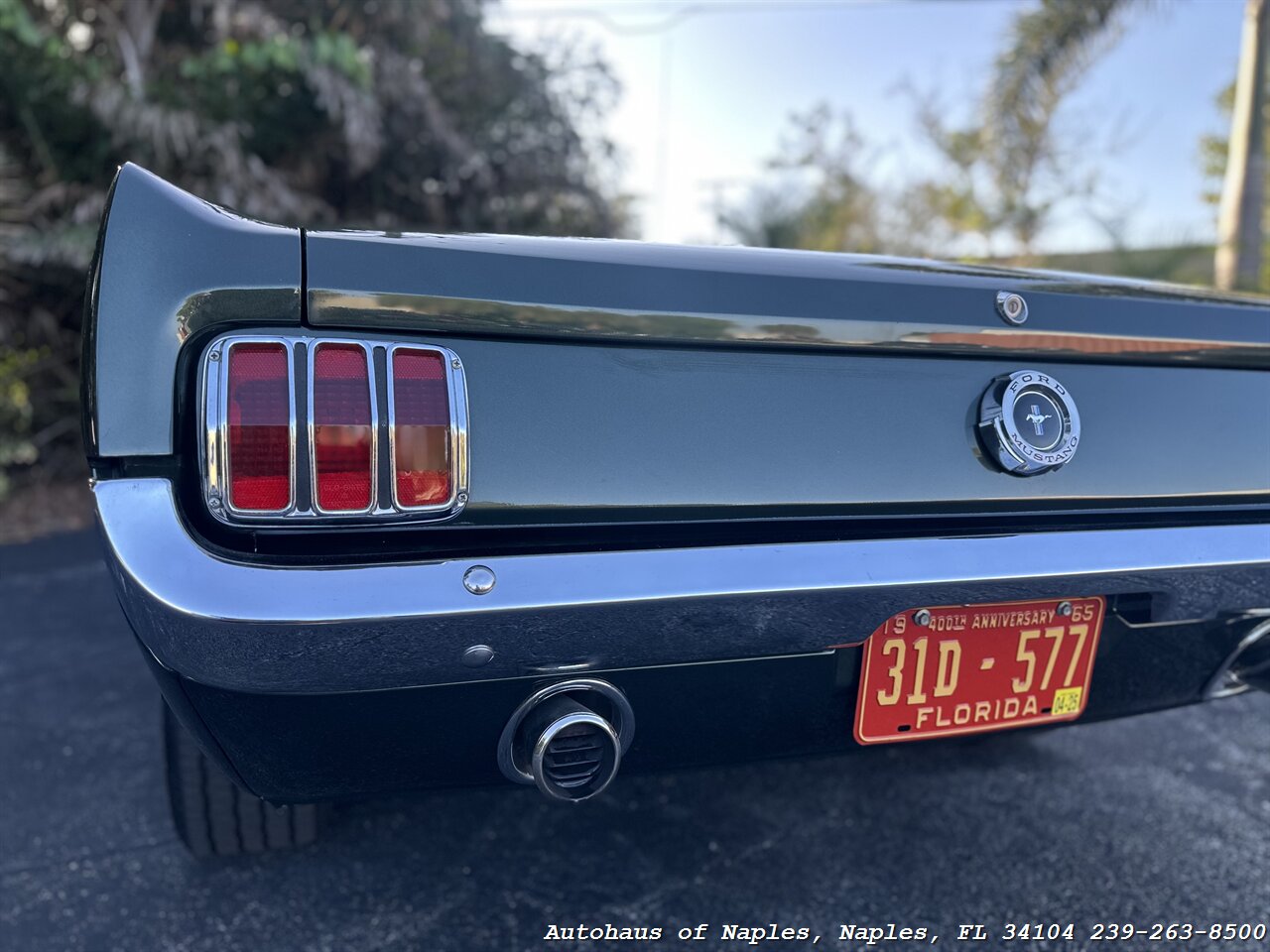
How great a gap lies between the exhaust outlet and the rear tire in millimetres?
725

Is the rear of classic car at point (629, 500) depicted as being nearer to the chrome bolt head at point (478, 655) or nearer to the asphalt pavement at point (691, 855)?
the chrome bolt head at point (478, 655)

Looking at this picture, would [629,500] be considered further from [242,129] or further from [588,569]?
[242,129]

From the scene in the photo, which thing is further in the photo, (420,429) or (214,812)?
(214,812)

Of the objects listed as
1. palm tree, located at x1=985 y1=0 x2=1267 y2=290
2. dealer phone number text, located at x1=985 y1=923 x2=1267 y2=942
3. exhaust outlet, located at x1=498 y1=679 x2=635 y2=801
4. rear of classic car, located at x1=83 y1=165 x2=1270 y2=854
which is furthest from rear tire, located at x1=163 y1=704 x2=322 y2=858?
palm tree, located at x1=985 y1=0 x2=1267 y2=290

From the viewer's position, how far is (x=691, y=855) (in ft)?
6.00

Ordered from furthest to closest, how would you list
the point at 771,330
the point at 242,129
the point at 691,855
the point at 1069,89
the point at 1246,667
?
the point at 1069,89
the point at 242,129
the point at 691,855
the point at 1246,667
the point at 771,330

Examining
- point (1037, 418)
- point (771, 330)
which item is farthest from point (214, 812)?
point (1037, 418)

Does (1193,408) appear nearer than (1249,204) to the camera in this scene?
Yes

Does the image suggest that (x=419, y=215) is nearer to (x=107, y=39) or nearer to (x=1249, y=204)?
(x=107, y=39)

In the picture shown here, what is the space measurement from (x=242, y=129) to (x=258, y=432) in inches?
248

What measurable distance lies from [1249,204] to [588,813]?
28.7 feet

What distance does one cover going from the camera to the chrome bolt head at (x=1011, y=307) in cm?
141

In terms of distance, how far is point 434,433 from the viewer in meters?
1.12

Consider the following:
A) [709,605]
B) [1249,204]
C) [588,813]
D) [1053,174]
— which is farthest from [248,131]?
[1053,174]
